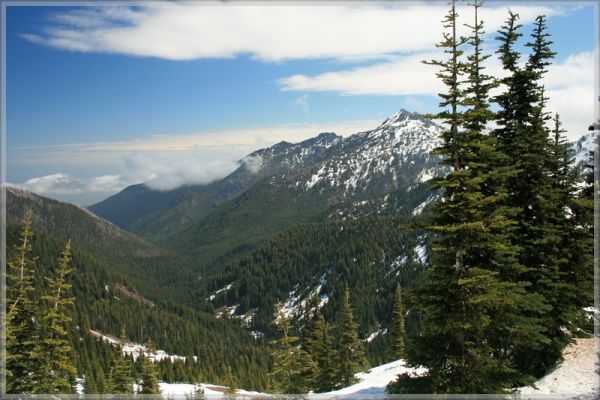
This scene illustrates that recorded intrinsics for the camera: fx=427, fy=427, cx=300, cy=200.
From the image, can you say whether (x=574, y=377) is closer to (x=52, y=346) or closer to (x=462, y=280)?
(x=462, y=280)

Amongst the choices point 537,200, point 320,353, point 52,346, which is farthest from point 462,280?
point 320,353

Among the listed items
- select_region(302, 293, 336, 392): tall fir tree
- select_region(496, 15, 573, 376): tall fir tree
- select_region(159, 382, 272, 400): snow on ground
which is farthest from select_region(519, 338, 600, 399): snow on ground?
select_region(302, 293, 336, 392): tall fir tree

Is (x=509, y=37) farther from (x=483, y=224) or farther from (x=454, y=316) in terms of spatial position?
(x=454, y=316)

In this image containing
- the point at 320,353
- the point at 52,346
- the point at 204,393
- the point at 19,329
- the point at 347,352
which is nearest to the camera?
the point at 19,329

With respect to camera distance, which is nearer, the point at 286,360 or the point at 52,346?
the point at 52,346

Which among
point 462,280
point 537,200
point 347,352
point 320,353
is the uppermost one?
point 537,200

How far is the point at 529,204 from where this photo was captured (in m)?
23.4

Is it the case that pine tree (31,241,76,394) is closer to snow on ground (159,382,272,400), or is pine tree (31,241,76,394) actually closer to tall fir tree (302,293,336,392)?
snow on ground (159,382,272,400)

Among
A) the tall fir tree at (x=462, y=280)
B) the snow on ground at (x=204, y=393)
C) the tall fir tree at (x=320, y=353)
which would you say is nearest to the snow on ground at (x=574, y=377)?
the tall fir tree at (x=462, y=280)

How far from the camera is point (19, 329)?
91.5 feet

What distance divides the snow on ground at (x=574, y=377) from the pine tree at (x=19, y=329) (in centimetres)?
2931

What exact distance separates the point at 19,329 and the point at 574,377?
3318 centimetres

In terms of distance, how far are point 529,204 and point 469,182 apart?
9.22 m

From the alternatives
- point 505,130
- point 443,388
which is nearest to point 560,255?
point 505,130
